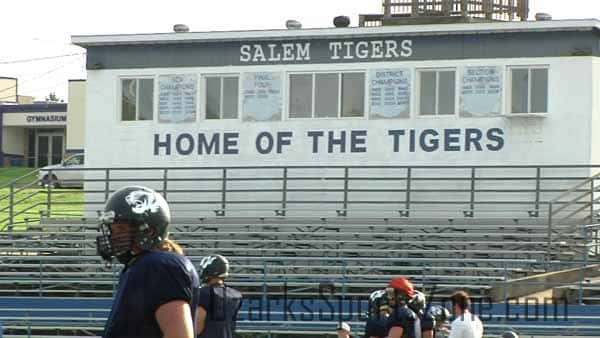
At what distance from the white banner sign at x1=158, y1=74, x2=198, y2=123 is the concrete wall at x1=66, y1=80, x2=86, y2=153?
27500 mm

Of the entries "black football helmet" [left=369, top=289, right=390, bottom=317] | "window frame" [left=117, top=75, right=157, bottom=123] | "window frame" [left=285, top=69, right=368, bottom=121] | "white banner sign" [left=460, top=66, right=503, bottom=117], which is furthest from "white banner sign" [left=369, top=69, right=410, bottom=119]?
"black football helmet" [left=369, top=289, right=390, bottom=317]

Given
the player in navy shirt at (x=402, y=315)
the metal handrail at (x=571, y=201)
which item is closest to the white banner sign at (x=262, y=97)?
the metal handrail at (x=571, y=201)

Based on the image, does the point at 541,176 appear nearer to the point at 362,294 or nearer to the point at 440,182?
the point at 440,182

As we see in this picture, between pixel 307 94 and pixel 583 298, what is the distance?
23.3 ft

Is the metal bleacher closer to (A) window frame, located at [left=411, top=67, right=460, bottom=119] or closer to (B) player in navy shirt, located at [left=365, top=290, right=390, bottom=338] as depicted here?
(A) window frame, located at [left=411, top=67, right=460, bottom=119]

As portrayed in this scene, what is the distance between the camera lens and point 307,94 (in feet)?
83.2

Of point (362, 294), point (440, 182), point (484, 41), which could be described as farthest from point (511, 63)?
point (362, 294)

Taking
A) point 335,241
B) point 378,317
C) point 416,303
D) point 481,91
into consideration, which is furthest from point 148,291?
point 481,91

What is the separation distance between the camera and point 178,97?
26016 mm

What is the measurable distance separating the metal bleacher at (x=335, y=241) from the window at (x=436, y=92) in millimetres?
1044

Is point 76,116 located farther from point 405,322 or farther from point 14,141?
point 405,322

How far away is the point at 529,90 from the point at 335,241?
431 cm

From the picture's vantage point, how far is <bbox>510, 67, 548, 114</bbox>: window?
2392cm

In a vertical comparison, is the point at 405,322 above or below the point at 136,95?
below
